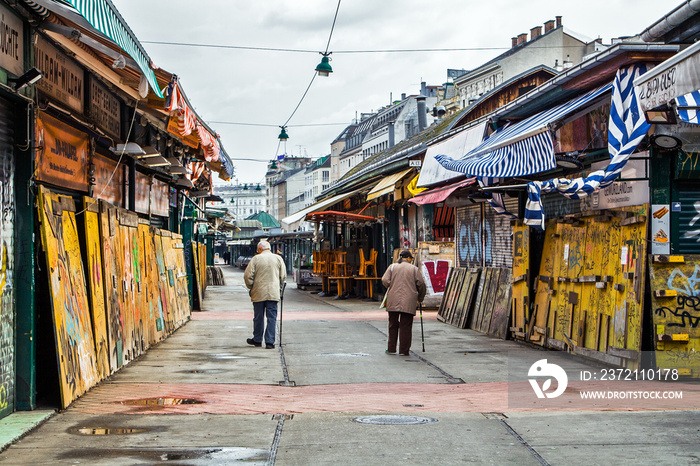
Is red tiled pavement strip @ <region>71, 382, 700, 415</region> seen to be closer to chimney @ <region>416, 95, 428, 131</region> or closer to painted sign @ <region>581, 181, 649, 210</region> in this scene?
painted sign @ <region>581, 181, 649, 210</region>

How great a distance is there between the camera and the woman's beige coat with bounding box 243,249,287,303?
13.5 metres

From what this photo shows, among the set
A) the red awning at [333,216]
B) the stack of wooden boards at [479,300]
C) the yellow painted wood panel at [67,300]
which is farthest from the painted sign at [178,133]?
the red awning at [333,216]

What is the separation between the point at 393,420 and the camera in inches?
290

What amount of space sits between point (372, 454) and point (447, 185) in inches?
461

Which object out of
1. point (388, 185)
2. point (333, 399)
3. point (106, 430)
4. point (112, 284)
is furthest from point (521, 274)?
point (388, 185)

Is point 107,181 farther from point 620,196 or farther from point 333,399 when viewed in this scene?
point 620,196

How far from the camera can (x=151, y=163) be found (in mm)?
13648

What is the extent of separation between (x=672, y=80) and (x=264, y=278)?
819 cm

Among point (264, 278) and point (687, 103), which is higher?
point (687, 103)

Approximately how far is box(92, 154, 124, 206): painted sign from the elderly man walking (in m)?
2.46

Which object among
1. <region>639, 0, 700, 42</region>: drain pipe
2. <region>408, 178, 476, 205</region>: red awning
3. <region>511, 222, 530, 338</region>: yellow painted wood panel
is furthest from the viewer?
<region>408, 178, 476, 205</region>: red awning

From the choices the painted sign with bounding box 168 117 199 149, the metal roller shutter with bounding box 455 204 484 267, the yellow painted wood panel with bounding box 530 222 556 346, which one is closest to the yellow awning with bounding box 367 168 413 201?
the metal roller shutter with bounding box 455 204 484 267

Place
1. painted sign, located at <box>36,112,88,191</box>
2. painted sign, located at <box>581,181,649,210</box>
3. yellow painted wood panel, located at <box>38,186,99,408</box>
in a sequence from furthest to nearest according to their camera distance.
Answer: painted sign, located at <box>581,181,649,210</box> → painted sign, located at <box>36,112,88,191</box> → yellow painted wood panel, located at <box>38,186,99,408</box>

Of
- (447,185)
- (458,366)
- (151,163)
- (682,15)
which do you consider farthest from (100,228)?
(447,185)
